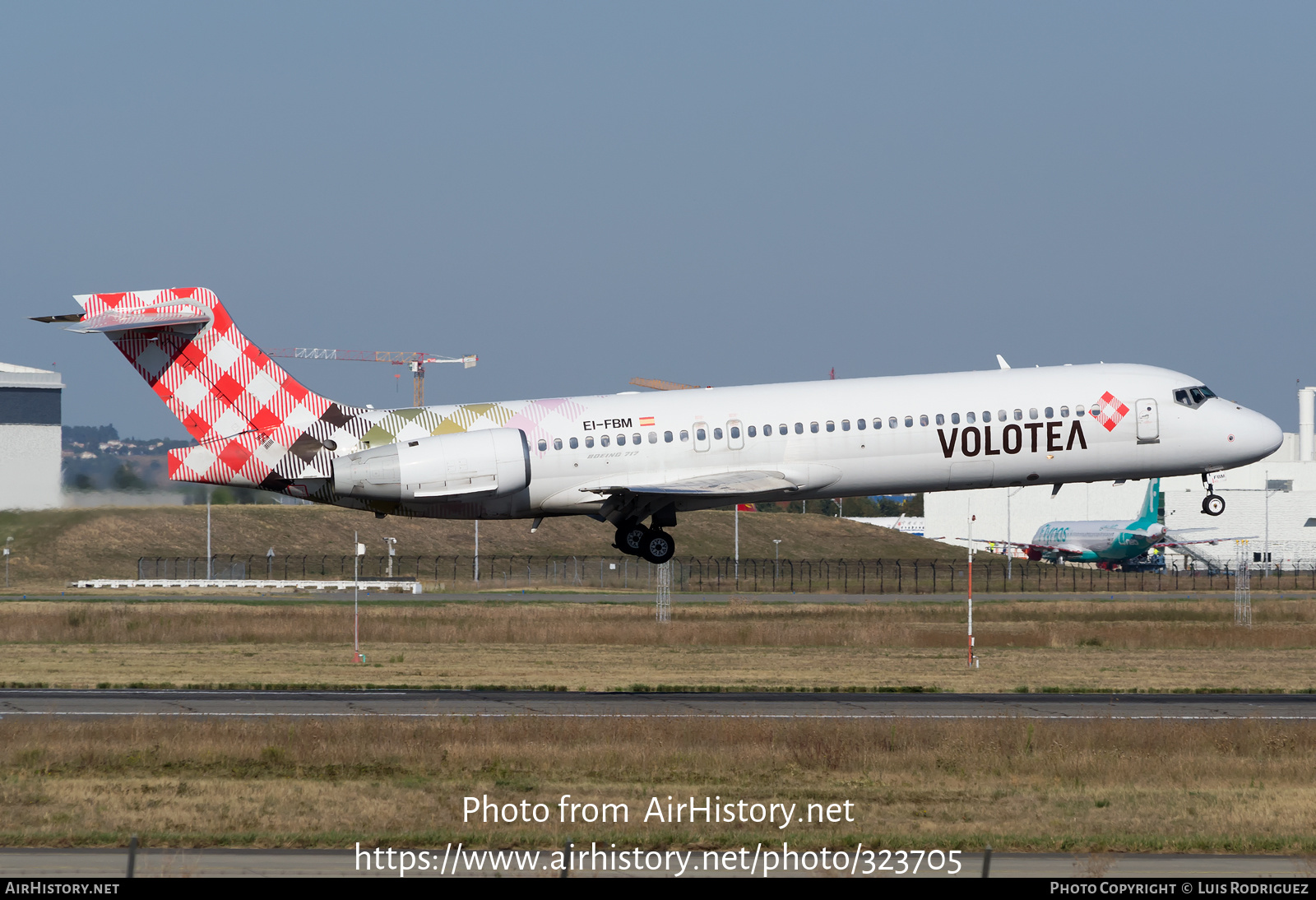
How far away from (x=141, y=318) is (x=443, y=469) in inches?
347

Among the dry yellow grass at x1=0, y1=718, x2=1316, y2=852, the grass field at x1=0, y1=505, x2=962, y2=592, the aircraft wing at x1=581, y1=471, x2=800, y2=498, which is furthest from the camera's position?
the grass field at x1=0, y1=505, x2=962, y2=592

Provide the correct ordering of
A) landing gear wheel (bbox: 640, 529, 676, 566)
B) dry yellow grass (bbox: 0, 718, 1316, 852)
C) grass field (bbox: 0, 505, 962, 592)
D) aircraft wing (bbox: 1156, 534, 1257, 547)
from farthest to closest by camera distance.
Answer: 1. aircraft wing (bbox: 1156, 534, 1257, 547)
2. grass field (bbox: 0, 505, 962, 592)
3. landing gear wheel (bbox: 640, 529, 676, 566)
4. dry yellow grass (bbox: 0, 718, 1316, 852)

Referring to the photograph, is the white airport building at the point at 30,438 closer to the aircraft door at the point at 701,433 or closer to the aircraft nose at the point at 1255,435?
the aircraft door at the point at 701,433

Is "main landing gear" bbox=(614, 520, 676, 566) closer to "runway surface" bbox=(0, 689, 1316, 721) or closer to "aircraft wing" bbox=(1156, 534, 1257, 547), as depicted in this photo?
"runway surface" bbox=(0, 689, 1316, 721)

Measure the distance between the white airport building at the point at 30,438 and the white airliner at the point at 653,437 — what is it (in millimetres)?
17586

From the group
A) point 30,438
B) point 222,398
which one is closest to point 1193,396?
point 222,398

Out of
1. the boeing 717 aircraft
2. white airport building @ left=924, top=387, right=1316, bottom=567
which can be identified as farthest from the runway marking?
the boeing 717 aircraft

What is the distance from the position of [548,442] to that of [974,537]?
316ft

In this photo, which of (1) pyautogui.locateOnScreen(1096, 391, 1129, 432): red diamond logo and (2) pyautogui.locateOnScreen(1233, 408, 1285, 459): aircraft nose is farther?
(2) pyautogui.locateOnScreen(1233, 408, 1285, 459): aircraft nose

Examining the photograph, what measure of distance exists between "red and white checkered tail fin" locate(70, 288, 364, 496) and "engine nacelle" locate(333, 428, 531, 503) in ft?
6.35

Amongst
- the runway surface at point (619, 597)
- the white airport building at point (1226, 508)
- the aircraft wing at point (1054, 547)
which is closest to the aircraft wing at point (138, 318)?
the runway surface at point (619, 597)

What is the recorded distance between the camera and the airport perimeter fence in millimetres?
83312

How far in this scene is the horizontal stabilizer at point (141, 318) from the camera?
36531mm

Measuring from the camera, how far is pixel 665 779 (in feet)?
76.7
